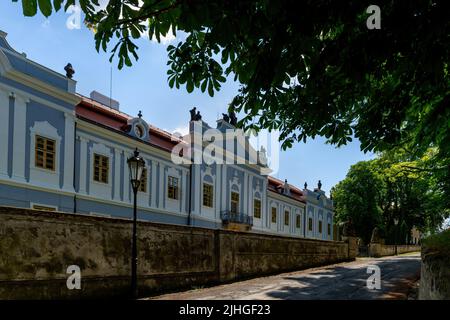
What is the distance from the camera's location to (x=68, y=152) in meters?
19.2

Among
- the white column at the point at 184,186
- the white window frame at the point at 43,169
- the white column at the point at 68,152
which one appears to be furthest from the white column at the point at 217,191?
the white window frame at the point at 43,169

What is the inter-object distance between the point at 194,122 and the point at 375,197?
29.3 metres

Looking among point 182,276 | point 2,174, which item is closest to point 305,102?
point 182,276

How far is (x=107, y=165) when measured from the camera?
2142 cm

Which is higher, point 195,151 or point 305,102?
point 195,151

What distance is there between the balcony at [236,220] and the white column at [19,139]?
1567cm

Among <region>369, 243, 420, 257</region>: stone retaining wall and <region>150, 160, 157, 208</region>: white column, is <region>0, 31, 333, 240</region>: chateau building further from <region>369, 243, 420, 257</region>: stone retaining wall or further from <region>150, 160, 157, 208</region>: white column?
<region>369, 243, 420, 257</region>: stone retaining wall

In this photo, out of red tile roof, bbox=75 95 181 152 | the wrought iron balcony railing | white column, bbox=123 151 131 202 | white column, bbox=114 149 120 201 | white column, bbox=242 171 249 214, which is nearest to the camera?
red tile roof, bbox=75 95 181 152

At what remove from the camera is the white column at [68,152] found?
744 inches

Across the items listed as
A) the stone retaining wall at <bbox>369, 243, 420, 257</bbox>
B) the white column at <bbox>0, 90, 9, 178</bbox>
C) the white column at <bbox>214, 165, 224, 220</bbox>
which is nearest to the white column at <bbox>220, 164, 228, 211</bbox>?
the white column at <bbox>214, 165, 224, 220</bbox>

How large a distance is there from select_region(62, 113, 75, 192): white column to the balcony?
43.2 feet

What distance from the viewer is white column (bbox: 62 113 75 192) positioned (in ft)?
62.0

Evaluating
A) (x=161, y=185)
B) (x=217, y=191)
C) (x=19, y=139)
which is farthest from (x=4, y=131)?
(x=217, y=191)

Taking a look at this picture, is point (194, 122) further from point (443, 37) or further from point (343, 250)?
point (443, 37)
